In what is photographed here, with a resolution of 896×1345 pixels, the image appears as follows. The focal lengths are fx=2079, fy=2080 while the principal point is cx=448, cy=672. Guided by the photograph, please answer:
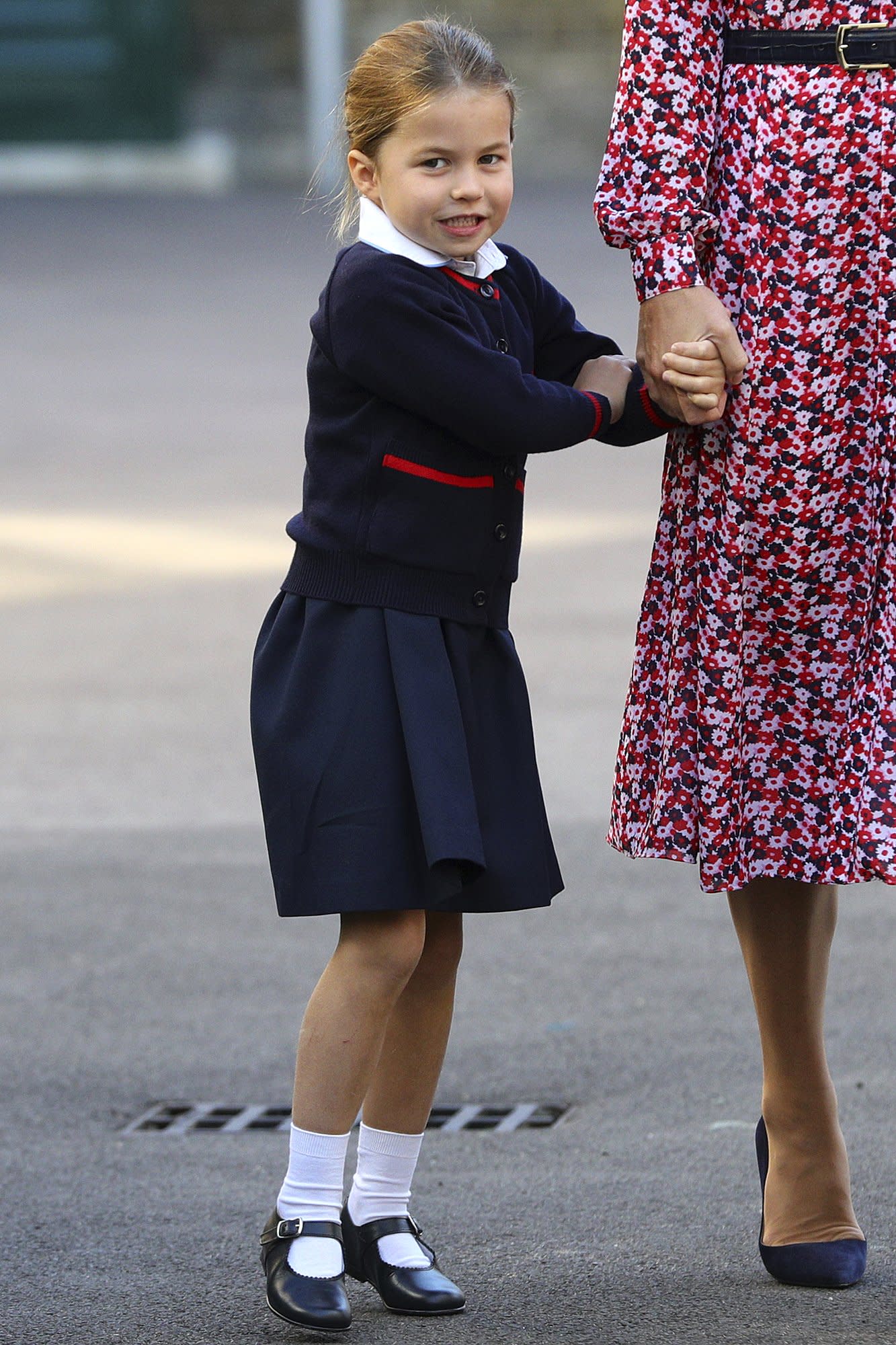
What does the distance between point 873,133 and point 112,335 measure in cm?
1138

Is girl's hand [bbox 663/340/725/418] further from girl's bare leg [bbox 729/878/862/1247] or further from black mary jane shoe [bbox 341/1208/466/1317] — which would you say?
black mary jane shoe [bbox 341/1208/466/1317]

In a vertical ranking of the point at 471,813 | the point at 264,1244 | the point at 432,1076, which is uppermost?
the point at 471,813

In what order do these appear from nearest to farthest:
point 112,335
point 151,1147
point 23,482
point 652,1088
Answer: point 151,1147, point 652,1088, point 23,482, point 112,335

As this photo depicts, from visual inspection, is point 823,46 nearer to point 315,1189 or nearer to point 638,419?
point 638,419

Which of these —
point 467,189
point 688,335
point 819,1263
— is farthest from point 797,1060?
point 467,189

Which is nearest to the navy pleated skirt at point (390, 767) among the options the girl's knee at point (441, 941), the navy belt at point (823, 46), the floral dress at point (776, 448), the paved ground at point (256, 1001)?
the girl's knee at point (441, 941)

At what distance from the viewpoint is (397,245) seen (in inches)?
99.8

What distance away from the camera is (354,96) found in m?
2.59

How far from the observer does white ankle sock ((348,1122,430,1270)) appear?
2658mm

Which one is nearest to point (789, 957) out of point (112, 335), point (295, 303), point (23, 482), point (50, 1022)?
point (50, 1022)

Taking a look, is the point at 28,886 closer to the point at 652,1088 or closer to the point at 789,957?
the point at 652,1088

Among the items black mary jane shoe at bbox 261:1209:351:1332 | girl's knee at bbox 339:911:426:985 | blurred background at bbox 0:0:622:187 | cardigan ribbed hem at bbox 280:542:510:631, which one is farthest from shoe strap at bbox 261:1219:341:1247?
blurred background at bbox 0:0:622:187

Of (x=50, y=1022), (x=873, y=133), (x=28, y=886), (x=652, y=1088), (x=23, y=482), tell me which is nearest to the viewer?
(x=873, y=133)

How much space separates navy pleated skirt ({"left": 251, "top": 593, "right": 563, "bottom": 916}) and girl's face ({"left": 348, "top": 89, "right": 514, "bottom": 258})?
18.6 inches
